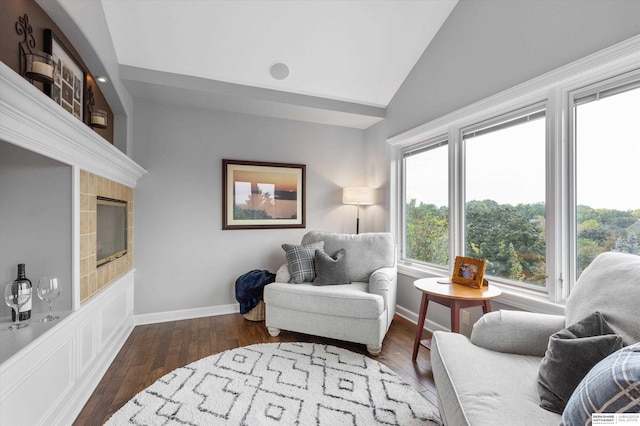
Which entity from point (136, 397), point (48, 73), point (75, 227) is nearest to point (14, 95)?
point (48, 73)

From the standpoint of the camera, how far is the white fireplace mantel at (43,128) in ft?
3.53

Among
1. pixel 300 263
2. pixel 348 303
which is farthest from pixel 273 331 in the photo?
pixel 348 303

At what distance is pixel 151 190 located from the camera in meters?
3.23

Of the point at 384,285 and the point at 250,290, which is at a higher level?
the point at 384,285

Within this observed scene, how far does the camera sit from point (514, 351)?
1.52 metres

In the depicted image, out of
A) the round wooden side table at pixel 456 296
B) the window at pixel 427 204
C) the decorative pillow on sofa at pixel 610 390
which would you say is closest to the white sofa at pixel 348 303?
the round wooden side table at pixel 456 296

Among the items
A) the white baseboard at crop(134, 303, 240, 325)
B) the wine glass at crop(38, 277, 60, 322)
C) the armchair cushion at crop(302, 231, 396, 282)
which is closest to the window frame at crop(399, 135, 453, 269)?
the armchair cushion at crop(302, 231, 396, 282)

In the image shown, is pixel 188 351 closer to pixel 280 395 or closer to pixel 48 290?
pixel 280 395

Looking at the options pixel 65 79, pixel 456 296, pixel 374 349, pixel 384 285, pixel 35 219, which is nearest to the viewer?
pixel 35 219

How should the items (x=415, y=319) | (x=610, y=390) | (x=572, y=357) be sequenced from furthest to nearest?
(x=415, y=319) → (x=572, y=357) → (x=610, y=390)

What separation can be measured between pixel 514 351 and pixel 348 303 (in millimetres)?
1243

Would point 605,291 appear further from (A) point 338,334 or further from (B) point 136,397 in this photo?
(B) point 136,397

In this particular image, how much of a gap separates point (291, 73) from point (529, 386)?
3.06 m

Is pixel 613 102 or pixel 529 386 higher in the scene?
pixel 613 102
